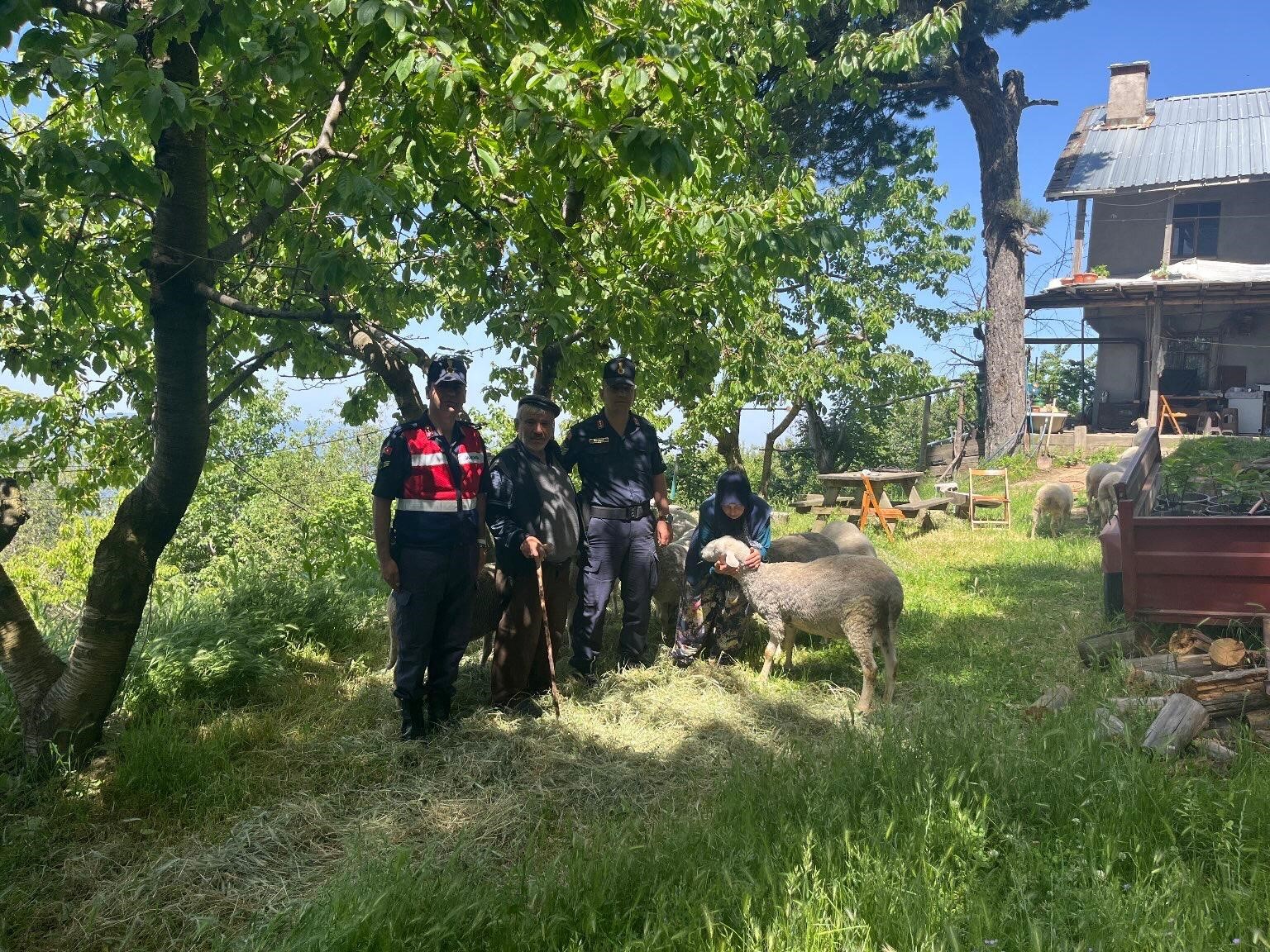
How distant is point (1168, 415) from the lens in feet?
62.9

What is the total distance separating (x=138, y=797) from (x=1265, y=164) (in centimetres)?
2469

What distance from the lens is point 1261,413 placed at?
62.5 ft

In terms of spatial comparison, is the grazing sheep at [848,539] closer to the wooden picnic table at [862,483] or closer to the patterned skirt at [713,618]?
the patterned skirt at [713,618]

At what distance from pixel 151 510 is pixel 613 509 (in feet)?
9.06

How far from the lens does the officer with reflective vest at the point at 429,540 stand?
4.92 meters

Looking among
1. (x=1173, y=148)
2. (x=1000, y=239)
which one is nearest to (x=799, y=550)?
(x=1000, y=239)

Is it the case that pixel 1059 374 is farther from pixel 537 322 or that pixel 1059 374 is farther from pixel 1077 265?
pixel 537 322

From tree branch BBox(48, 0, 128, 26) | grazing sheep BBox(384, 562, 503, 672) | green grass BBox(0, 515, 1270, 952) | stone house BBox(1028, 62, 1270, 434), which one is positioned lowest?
green grass BBox(0, 515, 1270, 952)

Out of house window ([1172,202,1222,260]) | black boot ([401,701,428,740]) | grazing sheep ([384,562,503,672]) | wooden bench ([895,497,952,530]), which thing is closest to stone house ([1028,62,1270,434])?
house window ([1172,202,1222,260])

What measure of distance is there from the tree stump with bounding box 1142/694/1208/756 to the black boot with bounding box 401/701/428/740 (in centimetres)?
363

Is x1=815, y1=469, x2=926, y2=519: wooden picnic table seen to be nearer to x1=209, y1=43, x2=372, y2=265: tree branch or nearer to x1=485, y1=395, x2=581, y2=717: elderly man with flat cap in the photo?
x1=485, y1=395, x2=581, y2=717: elderly man with flat cap

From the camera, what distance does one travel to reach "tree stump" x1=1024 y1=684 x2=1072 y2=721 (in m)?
4.87

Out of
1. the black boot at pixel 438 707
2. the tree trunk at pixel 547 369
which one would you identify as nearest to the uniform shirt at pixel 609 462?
the tree trunk at pixel 547 369

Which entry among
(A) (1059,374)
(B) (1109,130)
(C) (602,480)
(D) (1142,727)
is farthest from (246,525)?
(B) (1109,130)
